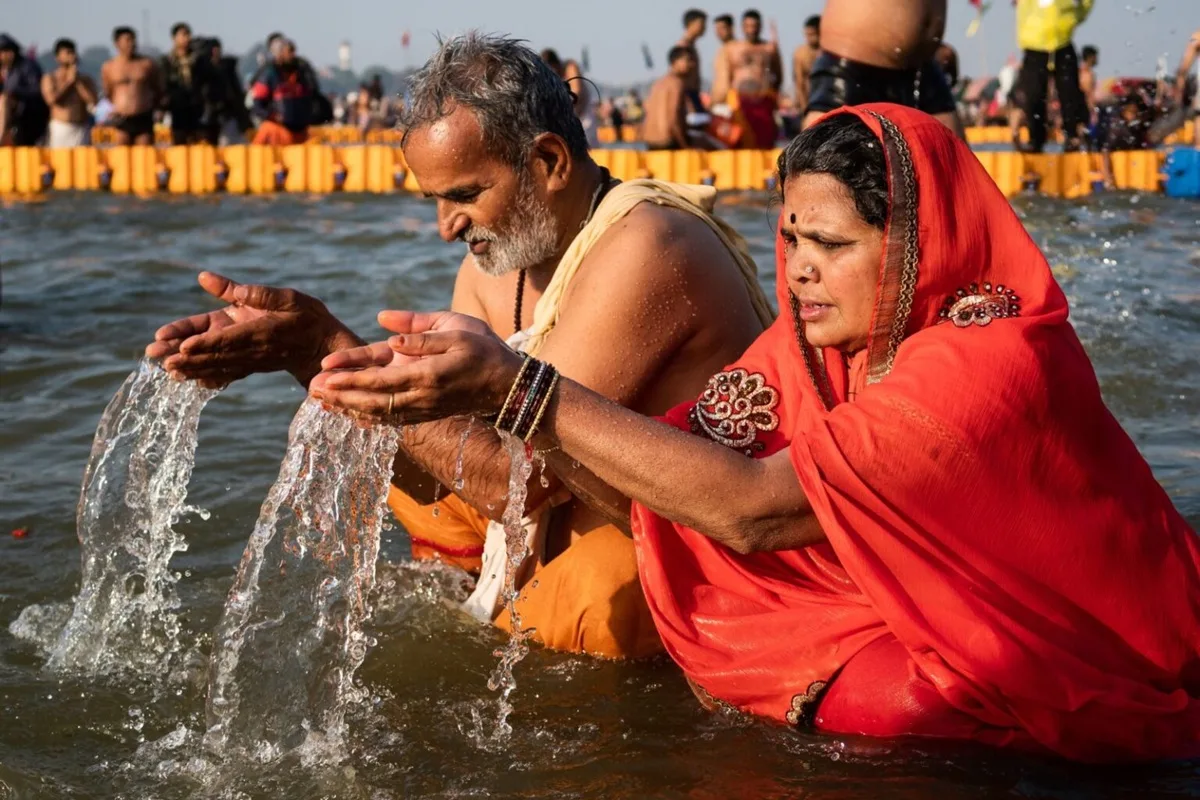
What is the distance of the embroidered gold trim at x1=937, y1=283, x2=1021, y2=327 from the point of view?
2.75m

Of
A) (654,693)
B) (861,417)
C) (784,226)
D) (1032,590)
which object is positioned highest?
(784,226)

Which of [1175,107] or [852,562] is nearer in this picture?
[852,562]

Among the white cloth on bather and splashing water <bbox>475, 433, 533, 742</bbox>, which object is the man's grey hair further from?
the white cloth on bather

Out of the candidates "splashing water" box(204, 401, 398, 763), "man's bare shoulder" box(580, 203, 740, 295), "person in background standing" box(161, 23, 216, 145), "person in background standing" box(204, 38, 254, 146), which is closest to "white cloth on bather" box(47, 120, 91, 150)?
"person in background standing" box(161, 23, 216, 145)

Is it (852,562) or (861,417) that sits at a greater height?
(861,417)

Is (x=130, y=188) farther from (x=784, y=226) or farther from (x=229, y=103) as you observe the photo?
(x=784, y=226)

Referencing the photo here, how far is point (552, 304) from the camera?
3732 millimetres

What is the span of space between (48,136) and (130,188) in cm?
310

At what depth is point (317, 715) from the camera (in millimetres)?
3320

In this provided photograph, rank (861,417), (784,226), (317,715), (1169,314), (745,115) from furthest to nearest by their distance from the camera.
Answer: (745,115)
(1169,314)
(317,715)
(784,226)
(861,417)

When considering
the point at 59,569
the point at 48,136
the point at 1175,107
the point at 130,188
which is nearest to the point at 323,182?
the point at 130,188

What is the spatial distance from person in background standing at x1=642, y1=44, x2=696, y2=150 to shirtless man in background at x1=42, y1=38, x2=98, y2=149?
24.2ft

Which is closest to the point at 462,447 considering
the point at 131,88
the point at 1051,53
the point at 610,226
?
the point at 610,226

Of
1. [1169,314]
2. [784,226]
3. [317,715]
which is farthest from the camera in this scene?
[1169,314]
